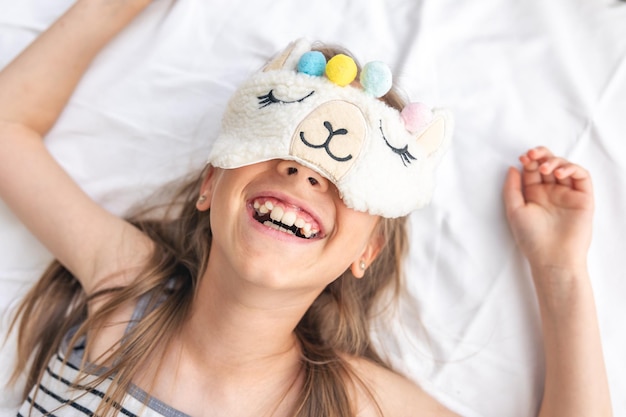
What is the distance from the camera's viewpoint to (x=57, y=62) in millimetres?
1203

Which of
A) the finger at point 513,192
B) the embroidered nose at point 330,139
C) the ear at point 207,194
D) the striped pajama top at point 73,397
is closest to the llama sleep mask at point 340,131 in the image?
the embroidered nose at point 330,139

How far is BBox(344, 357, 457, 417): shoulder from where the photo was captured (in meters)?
1.11

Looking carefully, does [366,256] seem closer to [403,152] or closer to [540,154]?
[403,152]

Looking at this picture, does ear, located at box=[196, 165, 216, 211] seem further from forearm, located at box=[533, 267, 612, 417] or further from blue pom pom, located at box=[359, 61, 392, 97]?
forearm, located at box=[533, 267, 612, 417]

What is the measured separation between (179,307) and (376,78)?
1.75 feet

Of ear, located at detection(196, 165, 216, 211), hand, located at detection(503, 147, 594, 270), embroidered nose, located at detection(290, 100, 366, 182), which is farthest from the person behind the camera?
hand, located at detection(503, 147, 594, 270)

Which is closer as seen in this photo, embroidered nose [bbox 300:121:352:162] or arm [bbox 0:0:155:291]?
embroidered nose [bbox 300:121:352:162]

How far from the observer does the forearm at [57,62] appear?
117 centimetres

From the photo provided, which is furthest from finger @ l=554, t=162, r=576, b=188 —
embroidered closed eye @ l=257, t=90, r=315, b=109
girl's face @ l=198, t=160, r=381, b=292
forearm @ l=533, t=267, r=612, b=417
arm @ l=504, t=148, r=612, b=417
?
embroidered closed eye @ l=257, t=90, r=315, b=109

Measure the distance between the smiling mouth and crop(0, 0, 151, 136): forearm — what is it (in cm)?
51

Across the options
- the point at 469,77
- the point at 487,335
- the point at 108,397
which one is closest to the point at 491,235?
the point at 487,335

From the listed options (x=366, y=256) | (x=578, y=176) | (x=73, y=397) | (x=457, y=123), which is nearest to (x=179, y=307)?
(x=73, y=397)

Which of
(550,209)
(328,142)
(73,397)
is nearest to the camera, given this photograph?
(328,142)

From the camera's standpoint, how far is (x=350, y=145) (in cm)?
88
